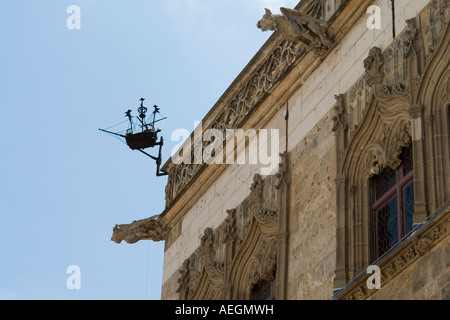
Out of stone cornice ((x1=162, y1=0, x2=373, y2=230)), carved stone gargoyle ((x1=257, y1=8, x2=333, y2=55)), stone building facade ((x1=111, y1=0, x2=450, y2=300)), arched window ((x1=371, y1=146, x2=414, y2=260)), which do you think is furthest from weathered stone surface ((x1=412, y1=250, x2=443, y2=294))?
carved stone gargoyle ((x1=257, y1=8, x2=333, y2=55))

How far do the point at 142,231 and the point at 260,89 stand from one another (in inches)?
163

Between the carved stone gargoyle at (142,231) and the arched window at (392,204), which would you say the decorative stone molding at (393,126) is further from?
the carved stone gargoyle at (142,231)

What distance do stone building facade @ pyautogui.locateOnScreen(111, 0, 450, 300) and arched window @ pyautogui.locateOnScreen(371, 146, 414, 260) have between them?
17 mm

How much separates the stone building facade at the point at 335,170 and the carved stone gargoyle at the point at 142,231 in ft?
4.74

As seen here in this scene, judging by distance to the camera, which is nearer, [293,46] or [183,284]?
[293,46]

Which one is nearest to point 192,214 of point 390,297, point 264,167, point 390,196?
point 264,167

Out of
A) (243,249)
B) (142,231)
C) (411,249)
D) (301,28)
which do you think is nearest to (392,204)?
(411,249)

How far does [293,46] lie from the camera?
55.4ft

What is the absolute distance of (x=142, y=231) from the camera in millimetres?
20594

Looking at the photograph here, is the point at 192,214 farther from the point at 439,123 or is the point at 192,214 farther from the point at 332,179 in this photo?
the point at 439,123

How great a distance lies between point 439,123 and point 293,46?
449 cm

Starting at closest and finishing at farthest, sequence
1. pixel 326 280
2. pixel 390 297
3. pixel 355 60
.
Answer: pixel 390 297, pixel 326 280, pixel 355 60

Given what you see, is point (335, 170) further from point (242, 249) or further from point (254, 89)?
point (254, 89)
